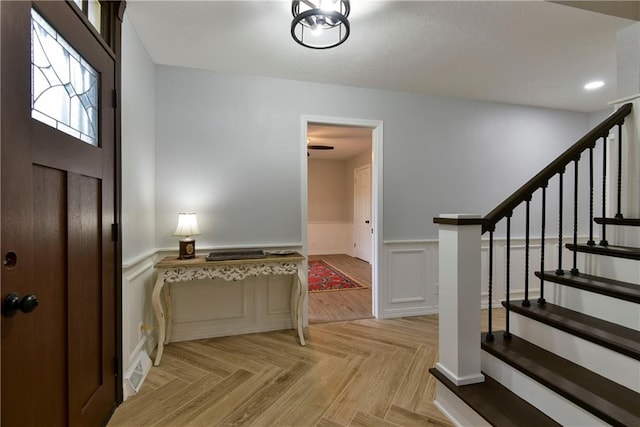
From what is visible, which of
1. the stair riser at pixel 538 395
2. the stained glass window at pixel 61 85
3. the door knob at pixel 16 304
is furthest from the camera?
the stair riser at pixel 538 395

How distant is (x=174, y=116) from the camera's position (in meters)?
2.67

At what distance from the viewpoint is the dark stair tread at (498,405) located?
1.37 m

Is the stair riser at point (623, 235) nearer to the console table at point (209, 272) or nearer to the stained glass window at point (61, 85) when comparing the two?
the console table at point (209, 272)

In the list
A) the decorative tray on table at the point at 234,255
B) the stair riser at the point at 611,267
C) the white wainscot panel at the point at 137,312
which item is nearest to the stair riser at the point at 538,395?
the stair riser at the point at 611,267

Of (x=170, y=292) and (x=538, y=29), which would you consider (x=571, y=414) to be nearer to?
(x=538, y=29)

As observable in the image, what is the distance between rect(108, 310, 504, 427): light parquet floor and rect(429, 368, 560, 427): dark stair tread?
0.82 feet

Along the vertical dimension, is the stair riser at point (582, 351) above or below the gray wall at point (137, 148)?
below

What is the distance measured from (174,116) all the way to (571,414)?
10.9 feet

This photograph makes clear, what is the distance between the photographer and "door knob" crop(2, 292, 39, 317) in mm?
937

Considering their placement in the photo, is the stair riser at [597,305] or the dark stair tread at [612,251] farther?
the dark stair tread at [612,251]

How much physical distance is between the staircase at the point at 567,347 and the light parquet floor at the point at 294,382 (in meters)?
0.35

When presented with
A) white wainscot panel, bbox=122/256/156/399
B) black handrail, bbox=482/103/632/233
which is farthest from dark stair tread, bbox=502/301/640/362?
white wainscot panel, bbox=122/256/156/399

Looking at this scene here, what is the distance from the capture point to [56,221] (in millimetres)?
1232

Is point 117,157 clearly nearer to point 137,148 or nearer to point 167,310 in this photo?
point 137,148
